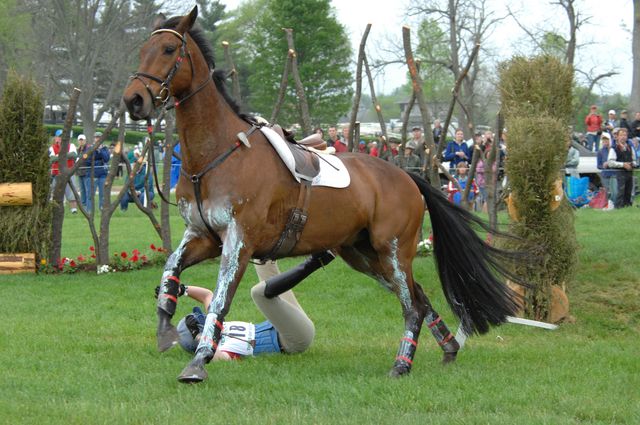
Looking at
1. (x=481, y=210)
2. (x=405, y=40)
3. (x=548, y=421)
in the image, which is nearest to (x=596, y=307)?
(x=405, y=40)

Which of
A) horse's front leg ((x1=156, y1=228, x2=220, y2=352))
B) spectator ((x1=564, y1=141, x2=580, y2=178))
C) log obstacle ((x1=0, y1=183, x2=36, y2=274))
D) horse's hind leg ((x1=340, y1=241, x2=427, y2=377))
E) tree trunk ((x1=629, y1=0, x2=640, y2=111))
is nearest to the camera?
horse's front leg ((x1=156, y1=228, x2=220, y2=352))

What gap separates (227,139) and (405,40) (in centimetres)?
645

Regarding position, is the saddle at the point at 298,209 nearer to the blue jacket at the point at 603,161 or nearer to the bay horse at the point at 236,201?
the bay horse at the point at 236,201

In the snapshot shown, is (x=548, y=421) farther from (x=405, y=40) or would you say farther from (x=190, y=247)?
(x=405, y=40)

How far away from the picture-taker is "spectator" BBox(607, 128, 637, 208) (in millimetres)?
19516

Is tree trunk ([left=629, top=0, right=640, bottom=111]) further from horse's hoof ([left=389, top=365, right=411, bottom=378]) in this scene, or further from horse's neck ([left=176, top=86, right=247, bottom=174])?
horse's neck ([left=176, top=86, right=247, bottom=174])

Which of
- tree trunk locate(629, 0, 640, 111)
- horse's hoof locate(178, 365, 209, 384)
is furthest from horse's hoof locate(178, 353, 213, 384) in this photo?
tree trunk locate(629, 0, 640, 111)

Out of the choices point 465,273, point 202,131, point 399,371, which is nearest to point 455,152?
point 465,273

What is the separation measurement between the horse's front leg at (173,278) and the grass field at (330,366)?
11.2 inches

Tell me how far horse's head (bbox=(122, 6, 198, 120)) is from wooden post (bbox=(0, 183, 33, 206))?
272 inches

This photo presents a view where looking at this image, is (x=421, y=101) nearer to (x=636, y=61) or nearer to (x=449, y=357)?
(x=449, y=357)

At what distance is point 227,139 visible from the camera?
247 inches

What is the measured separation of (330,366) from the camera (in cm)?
684

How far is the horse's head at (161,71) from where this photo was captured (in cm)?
578
